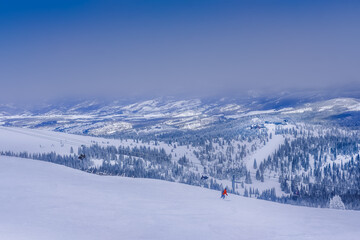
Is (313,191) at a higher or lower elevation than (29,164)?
lower

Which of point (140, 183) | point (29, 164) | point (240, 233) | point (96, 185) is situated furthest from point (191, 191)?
point (29, 164)

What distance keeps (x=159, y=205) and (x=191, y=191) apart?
39.2ft

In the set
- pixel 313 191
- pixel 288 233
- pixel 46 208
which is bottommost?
pixel 313 191

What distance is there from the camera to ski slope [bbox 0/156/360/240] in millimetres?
28062

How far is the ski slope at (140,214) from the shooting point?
92.1 feet

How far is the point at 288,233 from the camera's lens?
98.1ft

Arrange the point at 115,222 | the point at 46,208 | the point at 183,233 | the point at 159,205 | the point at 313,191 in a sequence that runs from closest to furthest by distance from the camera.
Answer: the point at 183,233 → the point at 115,222 → the point at 46,208 → the point at 159,205 → the point at 313,191

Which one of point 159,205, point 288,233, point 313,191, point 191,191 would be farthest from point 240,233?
point 313,191

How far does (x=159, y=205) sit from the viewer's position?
38469 millimetres

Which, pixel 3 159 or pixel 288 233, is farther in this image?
pixel 3 159

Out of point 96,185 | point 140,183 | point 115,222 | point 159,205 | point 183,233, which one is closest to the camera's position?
point 183,233

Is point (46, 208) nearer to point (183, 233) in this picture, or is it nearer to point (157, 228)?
point (157, 228)

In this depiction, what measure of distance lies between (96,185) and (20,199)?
13.4 m

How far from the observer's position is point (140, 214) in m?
34.0
